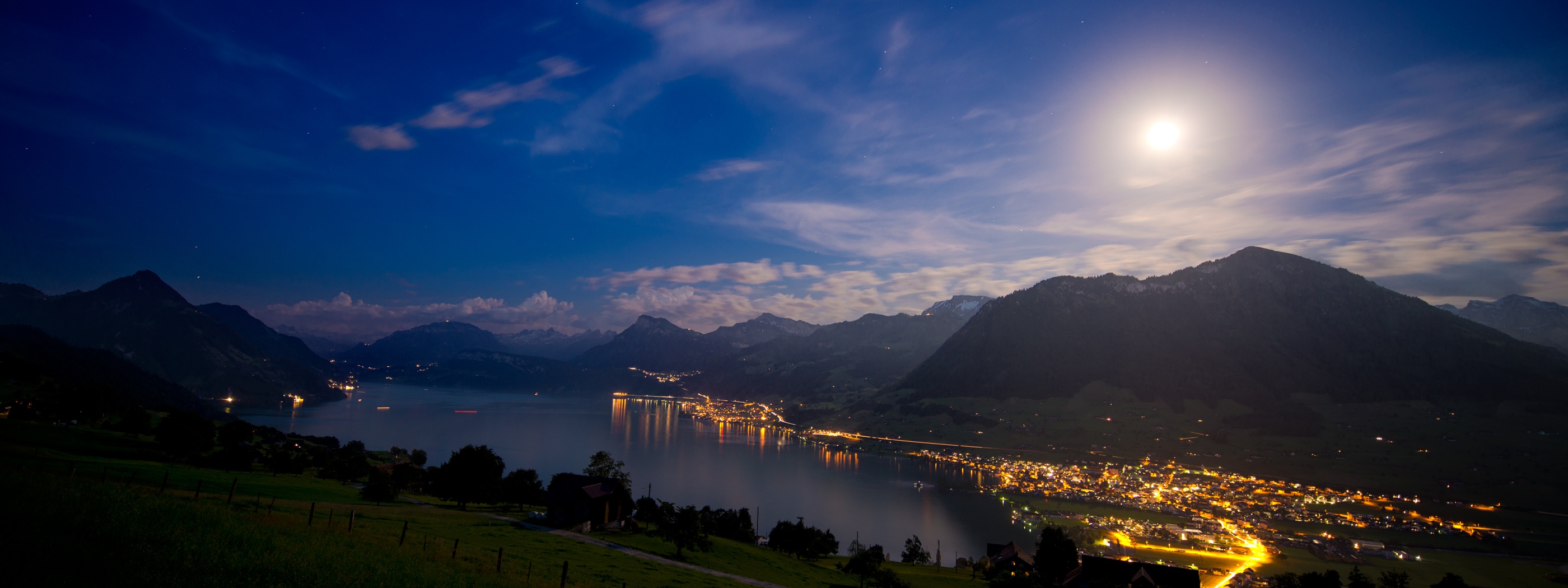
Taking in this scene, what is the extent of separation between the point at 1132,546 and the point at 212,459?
10489cm

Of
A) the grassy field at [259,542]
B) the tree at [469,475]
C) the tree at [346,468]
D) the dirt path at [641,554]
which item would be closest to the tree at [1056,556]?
the grassy field at [259,542]

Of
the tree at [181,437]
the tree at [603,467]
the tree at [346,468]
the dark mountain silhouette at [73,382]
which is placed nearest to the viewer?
the tree at [181,437]

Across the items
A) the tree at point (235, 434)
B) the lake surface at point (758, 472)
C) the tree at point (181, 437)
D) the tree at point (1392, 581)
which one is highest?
the tree at point (181, 437)

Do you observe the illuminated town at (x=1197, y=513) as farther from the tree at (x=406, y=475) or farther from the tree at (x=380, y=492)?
the tree at (x=406, y=475)

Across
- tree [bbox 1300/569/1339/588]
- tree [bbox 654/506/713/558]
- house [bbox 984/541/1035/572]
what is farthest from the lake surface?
tree [bbox 654/506/713/558]

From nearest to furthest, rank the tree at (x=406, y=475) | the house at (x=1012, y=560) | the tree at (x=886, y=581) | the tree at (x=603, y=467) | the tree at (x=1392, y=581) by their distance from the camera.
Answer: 1. the tree at (x=886, y=581)
2. the tree at (x=1392, y=581)
3. the house at (x=1012, y=560)
4. the tree at (x=603, y=467)
5. the tree at (x=406, y=475)

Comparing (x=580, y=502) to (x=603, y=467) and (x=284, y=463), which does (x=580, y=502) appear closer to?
(x=603, y=467)

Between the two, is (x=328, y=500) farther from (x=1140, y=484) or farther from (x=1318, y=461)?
(x=1318, y=461)

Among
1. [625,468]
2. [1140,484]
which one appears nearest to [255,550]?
[625,468]

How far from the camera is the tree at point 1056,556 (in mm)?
48906

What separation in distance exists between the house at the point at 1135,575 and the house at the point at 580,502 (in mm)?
36041

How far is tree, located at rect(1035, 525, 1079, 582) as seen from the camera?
160 ft

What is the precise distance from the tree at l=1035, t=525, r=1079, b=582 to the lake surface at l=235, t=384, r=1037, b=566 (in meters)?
27.1

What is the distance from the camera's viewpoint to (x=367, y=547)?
747 inches
